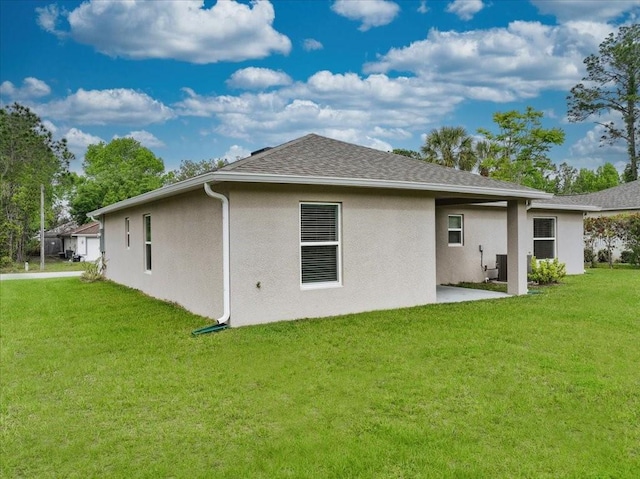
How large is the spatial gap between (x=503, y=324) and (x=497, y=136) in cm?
2722

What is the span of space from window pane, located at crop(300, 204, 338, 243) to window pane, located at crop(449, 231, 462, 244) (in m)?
6.29

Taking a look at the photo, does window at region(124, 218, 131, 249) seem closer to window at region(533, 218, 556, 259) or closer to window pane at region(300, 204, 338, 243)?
window pane at region(300, 204, 338, 243)

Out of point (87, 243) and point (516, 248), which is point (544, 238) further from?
point (87, 243)

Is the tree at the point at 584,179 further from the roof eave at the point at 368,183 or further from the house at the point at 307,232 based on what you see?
the house at the point at 307,232

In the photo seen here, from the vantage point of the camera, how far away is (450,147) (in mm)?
29031

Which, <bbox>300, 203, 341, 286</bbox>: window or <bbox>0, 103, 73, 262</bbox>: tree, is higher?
<bbox>0, 103, 73, 262</bbox>: tree

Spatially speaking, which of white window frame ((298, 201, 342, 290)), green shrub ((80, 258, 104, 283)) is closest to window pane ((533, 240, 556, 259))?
white window frame ((298, 201, 342, 290))

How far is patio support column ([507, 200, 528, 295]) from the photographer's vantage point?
11031mm

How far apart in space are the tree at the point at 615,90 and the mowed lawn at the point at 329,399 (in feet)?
110

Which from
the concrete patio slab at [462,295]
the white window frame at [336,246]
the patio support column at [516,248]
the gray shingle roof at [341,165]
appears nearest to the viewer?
the gray shingle roof at [341,165]

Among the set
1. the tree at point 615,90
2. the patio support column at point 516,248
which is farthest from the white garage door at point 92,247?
the tree at point 615,90

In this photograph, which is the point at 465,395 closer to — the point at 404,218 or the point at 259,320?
the point at 259,320

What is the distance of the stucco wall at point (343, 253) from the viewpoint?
7.55 m

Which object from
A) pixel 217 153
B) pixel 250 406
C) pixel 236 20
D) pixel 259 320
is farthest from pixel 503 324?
pixel 217 153
